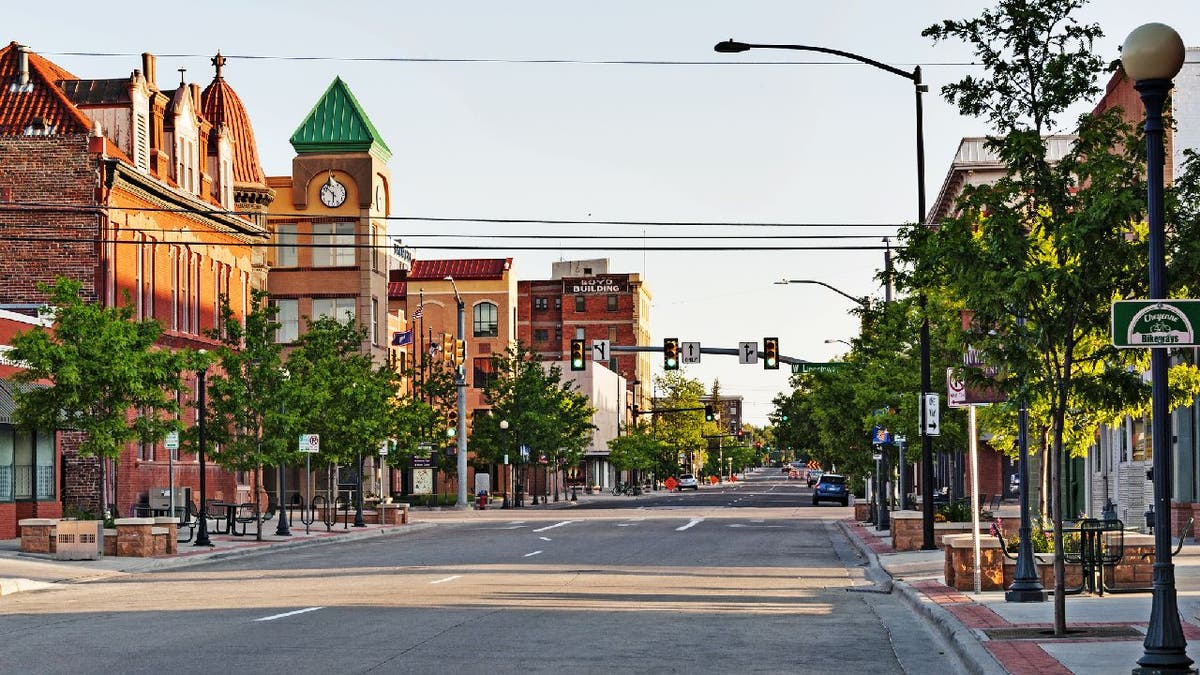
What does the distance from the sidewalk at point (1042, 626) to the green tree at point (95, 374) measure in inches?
690

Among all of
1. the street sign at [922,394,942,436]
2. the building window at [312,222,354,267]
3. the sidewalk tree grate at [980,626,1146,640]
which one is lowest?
the sidewalk tree grate at [980,626,1146,640]

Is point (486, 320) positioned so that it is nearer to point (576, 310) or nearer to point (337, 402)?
point (576, 310)

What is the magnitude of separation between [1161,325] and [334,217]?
3013 inches

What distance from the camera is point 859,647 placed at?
16516 millimetres

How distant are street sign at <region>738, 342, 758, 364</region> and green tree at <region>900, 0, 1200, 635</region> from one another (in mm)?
41346

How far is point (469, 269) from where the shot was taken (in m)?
130

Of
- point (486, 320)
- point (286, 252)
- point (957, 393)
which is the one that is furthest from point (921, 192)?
point (486, 320)

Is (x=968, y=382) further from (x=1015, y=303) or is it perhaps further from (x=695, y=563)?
(x=695, y=563)

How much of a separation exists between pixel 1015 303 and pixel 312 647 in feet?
24.3

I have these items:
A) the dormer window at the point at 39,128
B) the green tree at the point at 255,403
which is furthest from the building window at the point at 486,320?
the green tree at the point at 255,403

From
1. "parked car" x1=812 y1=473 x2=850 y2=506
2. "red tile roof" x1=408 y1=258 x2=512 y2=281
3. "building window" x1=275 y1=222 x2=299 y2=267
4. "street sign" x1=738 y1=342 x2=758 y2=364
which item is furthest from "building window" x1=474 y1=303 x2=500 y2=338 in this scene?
"street sign" x1=738 y1=342 x2=758 y2=364

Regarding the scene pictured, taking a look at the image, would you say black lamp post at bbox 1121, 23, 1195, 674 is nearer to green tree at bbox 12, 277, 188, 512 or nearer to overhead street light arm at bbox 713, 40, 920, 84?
overhead street light arm at bbox 713, 40, 920, 84

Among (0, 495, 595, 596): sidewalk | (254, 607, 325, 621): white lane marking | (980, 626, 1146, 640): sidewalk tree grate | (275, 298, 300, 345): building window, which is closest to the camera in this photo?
(980, 626, 1146, 640): sidewalk tree grate

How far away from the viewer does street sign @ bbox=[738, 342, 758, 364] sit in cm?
5891
